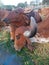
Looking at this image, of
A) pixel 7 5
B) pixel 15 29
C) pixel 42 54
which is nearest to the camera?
pixel 42 54

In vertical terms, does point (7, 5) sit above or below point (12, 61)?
above

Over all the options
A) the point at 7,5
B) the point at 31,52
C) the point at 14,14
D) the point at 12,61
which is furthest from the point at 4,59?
the point at 7,5

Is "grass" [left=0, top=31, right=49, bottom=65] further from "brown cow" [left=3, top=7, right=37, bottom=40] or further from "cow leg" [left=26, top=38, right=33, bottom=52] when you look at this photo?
"brown cow" [left=3, top=7, right=37, bottom=40]

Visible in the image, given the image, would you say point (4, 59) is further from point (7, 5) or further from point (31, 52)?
point (7, 5)

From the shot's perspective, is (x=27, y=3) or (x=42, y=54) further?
(x=27, y=3)

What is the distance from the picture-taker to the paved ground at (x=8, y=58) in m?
1.03

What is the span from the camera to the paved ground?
103 cm

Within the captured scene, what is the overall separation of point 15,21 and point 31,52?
0.73 ft

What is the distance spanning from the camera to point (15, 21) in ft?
3.35

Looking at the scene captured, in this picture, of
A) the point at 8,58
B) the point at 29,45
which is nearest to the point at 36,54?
the point at 29,45

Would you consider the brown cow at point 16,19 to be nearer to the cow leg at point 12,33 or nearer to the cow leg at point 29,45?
the cow leg at point 12,33

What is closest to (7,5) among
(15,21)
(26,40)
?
(15,21)

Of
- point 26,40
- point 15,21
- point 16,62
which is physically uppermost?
point 15,21

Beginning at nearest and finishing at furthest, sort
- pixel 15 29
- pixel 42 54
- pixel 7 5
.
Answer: pixel 42 54, pixel 15 29, pixel 7 5
